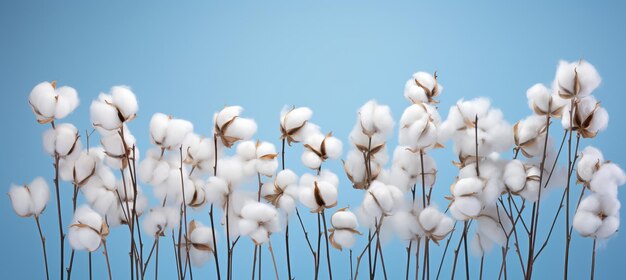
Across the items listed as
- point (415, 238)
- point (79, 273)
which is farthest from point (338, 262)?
point (415, 238)

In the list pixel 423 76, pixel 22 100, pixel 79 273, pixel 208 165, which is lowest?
pixel 208 165

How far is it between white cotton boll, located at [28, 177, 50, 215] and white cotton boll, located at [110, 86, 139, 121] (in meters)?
0.22

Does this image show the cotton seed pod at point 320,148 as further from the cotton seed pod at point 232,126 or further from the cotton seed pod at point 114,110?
the cotton seed pod at point 114,110

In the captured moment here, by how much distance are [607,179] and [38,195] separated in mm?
826

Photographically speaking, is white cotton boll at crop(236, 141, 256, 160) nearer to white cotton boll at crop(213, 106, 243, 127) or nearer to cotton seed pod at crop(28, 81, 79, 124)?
white cotton boll at crop(213, 106, 243, 127)

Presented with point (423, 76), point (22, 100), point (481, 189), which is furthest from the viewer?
point (22, 100)

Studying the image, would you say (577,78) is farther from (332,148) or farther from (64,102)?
(64,102)

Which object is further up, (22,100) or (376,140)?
(22,100)

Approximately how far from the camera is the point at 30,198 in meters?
1.05

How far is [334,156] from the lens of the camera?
94cm

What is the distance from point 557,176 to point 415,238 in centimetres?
22

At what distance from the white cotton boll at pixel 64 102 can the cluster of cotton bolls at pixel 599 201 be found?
724 mm

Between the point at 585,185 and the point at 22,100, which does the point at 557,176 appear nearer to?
the point at 585,185

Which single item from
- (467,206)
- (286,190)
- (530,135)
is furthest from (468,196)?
(286,190)
